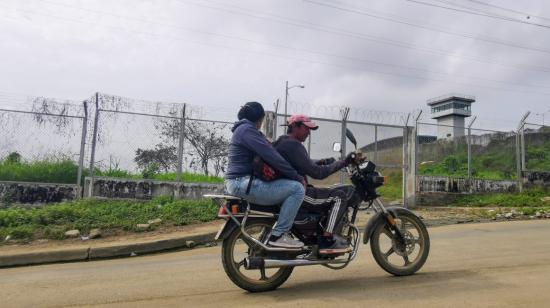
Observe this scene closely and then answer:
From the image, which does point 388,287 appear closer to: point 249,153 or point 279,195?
point 279,195

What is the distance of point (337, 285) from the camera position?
15.2 feet

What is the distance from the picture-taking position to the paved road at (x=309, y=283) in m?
4.08

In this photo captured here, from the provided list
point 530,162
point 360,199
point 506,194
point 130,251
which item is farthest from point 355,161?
point 530,162

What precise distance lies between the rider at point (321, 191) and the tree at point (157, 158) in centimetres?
710

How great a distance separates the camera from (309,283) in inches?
188

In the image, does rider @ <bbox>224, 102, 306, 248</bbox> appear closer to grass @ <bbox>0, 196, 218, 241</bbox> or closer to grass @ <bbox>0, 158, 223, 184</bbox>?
grass @ <bbox>0, 196, 218, 241</bbox>

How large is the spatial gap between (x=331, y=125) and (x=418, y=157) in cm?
285

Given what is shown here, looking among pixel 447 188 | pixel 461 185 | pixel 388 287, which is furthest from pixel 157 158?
pixel 461 185

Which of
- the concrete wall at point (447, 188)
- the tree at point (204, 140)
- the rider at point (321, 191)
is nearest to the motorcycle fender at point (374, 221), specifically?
the rider at point (321, 191)

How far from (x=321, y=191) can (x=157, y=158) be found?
291 inches

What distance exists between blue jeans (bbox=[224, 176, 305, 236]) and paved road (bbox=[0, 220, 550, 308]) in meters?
0.68

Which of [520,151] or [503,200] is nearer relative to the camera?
[503,200]

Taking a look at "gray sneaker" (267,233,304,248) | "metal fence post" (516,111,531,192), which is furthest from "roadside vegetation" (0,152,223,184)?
"metal fence post" (516,111,531,192)

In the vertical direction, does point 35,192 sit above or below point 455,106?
below
